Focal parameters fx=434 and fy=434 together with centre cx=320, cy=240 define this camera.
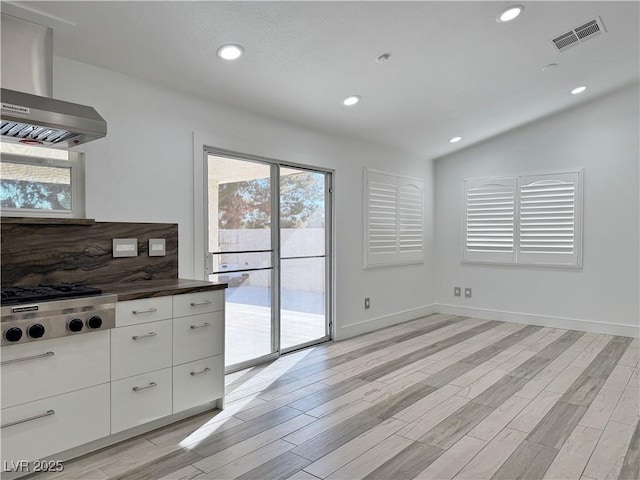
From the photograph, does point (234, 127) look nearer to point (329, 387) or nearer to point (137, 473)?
point (329, 387)

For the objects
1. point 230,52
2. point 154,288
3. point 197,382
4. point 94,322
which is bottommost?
point 197,382

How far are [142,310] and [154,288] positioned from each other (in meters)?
0.19

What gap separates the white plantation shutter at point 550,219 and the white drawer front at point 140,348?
4806mm

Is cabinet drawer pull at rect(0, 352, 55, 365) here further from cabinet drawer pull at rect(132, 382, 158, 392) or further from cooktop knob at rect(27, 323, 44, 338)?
cabinet drawer pull at rect(132, 382, 158, 392)

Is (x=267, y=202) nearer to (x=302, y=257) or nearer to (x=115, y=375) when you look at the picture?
(x=302, y=257)

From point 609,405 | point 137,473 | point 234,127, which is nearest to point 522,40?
point 234,127

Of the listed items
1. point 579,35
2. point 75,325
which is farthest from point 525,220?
point 75,325

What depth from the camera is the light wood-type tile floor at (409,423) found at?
7.36ft

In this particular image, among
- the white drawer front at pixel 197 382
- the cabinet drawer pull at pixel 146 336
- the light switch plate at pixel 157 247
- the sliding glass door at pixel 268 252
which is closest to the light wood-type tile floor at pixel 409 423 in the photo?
the white drawer front at pixel 197 382

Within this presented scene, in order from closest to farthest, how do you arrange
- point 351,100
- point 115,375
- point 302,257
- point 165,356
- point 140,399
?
point 115,375 → point 140,399 → point 165,356 → point 351,100 → point 302,257

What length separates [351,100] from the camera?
4008 millimetres

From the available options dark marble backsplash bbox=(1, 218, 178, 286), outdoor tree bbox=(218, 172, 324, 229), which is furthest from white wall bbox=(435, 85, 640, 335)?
dark marble backsplash bbox=(1, 218, 178, 286)

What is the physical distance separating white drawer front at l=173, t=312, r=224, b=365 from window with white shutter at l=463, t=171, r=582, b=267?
14.3 feet

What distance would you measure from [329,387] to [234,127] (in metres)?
2.30
